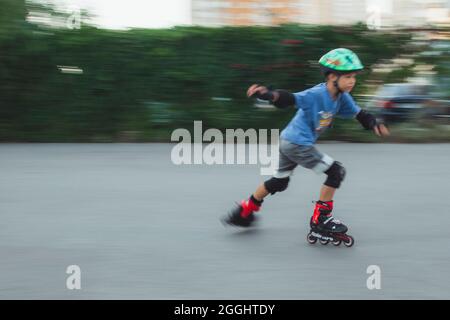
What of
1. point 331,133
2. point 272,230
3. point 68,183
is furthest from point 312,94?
point 331,133

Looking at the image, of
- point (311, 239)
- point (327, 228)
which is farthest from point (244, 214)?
point (327, 228)

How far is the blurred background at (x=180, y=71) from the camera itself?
1112 centimetres

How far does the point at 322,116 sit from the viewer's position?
18.8 ft

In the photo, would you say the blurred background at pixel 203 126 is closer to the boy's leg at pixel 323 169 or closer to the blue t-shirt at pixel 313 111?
the boy's leg at pixel 323 169

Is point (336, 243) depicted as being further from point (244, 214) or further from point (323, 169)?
point (244, 214)

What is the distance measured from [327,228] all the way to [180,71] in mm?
5898

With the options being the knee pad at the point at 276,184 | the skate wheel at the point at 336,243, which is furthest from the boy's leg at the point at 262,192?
the skate wheel at the point at 336,243

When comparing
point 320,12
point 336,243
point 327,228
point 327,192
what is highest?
point 320,12

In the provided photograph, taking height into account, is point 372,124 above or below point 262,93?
below

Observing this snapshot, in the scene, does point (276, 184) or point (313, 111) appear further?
point (276, 184)

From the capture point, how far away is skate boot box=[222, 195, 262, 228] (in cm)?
625

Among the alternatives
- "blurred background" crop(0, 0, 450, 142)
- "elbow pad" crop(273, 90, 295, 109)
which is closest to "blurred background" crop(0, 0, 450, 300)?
"blurred background" crop(0, 0, 450, 142)

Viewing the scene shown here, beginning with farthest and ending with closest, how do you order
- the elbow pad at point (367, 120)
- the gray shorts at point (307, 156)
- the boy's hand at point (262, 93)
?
the elbow pad at point (367, 120) → the gray shorts at point (307, 156) → the boy's hand at point (262, 93)

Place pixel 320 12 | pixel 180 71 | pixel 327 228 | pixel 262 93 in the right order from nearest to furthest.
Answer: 1. pixel 262 93
2. pixel 327 228
3. pixel 180 71
4. pixel 320 12
